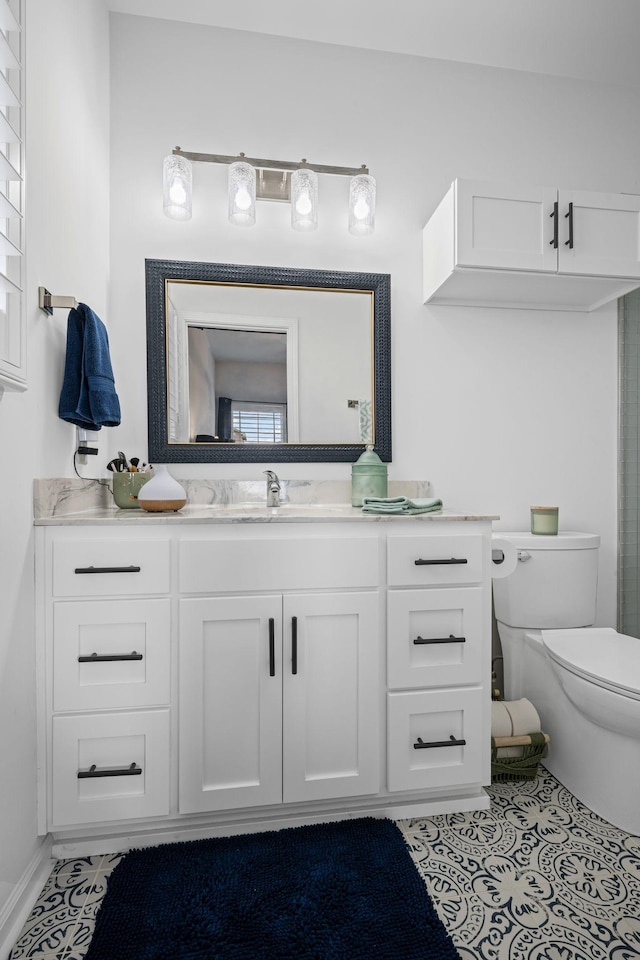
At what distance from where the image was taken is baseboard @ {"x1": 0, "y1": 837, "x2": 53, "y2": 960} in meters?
1.10

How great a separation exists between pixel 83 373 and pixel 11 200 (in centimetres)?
50

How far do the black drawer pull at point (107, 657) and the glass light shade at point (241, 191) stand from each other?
1588mm

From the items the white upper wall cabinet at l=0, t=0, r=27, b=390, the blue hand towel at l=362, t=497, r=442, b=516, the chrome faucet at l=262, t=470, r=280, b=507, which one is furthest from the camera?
the chrome faucet at l=262, t=470, r=280, b=507

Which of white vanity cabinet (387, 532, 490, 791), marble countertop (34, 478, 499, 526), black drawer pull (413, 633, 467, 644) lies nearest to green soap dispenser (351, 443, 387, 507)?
marble countertop (34, 478, 499, 526)

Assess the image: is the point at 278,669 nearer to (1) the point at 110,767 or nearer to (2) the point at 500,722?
(1) the point at 110,767

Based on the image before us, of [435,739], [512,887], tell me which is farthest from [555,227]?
[512,887]

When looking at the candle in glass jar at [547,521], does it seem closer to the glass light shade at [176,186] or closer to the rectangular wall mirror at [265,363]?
the rectangular wall mirror at [265,363]

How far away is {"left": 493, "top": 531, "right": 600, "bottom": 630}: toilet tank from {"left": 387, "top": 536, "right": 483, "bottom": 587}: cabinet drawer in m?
0.42

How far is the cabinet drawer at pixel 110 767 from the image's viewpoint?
1334mm

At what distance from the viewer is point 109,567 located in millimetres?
1360

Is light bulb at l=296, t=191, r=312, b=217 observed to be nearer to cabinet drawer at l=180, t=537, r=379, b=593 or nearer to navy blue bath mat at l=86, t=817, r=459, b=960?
cabinet drawer at l=180, t=537, r=379, b=593

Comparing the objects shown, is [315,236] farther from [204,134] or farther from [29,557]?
[29,557]

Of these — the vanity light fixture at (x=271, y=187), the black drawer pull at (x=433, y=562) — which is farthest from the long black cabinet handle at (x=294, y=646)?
the vanity light fixture at (x=271, y=187)

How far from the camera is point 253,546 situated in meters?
1.43
